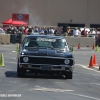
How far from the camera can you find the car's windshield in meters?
16.0

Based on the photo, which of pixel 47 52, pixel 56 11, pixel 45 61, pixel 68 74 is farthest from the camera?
pixel 56 11

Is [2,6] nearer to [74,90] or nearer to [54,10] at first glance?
[54,10]

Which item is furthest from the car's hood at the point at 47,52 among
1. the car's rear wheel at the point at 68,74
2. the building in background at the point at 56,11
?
the building in background at the point at 56,11

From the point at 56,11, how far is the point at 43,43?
1502 inches

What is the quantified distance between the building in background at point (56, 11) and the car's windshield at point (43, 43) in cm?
3648

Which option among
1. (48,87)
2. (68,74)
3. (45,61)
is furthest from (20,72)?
(48,87)

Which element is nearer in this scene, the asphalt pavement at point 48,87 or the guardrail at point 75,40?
the asphalt pavement at point 48,87

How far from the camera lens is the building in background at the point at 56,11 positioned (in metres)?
52.9

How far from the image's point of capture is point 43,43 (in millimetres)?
16094

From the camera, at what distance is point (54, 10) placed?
53844 millimetres

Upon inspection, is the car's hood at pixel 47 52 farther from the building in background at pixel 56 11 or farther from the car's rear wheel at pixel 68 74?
the building in background at pixel 56 11

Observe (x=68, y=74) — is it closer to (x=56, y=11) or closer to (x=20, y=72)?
(x=20, y=72)

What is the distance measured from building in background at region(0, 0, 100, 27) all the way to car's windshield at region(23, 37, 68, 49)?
36.5m

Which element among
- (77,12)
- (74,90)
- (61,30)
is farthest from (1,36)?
(74,90)
